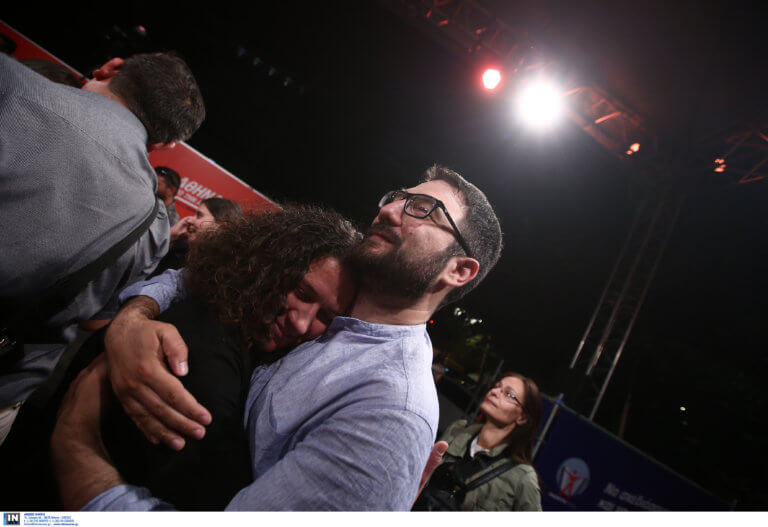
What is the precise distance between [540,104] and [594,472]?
4148 mm

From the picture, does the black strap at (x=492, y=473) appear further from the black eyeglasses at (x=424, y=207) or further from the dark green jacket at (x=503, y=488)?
the black eyeglasses at (x=424, y=207)

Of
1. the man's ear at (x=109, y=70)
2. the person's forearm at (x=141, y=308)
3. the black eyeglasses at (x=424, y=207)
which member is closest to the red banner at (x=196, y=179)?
the man's ear at (x=109, y=70)

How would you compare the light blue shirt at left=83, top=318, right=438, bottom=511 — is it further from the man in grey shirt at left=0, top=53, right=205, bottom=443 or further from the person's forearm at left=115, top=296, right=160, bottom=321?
the man in grey shirt at left=0, top=53, right=205, bottom=443

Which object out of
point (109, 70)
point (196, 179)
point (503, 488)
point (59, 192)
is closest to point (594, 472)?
point (503, 488)

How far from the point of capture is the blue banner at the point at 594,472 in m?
3.35

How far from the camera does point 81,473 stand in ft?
2.20

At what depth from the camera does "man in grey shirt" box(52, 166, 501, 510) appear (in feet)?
2.16

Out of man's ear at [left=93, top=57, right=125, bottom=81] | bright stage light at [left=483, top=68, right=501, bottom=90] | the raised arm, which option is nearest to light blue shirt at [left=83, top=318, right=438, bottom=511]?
the raised arm

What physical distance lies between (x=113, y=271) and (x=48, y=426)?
46 centimetres

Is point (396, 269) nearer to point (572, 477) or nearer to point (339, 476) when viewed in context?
point (339, 476)

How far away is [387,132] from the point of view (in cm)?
202

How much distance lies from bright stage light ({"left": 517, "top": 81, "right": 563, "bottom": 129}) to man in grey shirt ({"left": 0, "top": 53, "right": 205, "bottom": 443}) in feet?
7.75

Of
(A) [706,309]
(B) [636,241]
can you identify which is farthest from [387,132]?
(A) [706,309]

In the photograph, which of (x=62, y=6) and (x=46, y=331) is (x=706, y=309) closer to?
(x=46, y=331)
